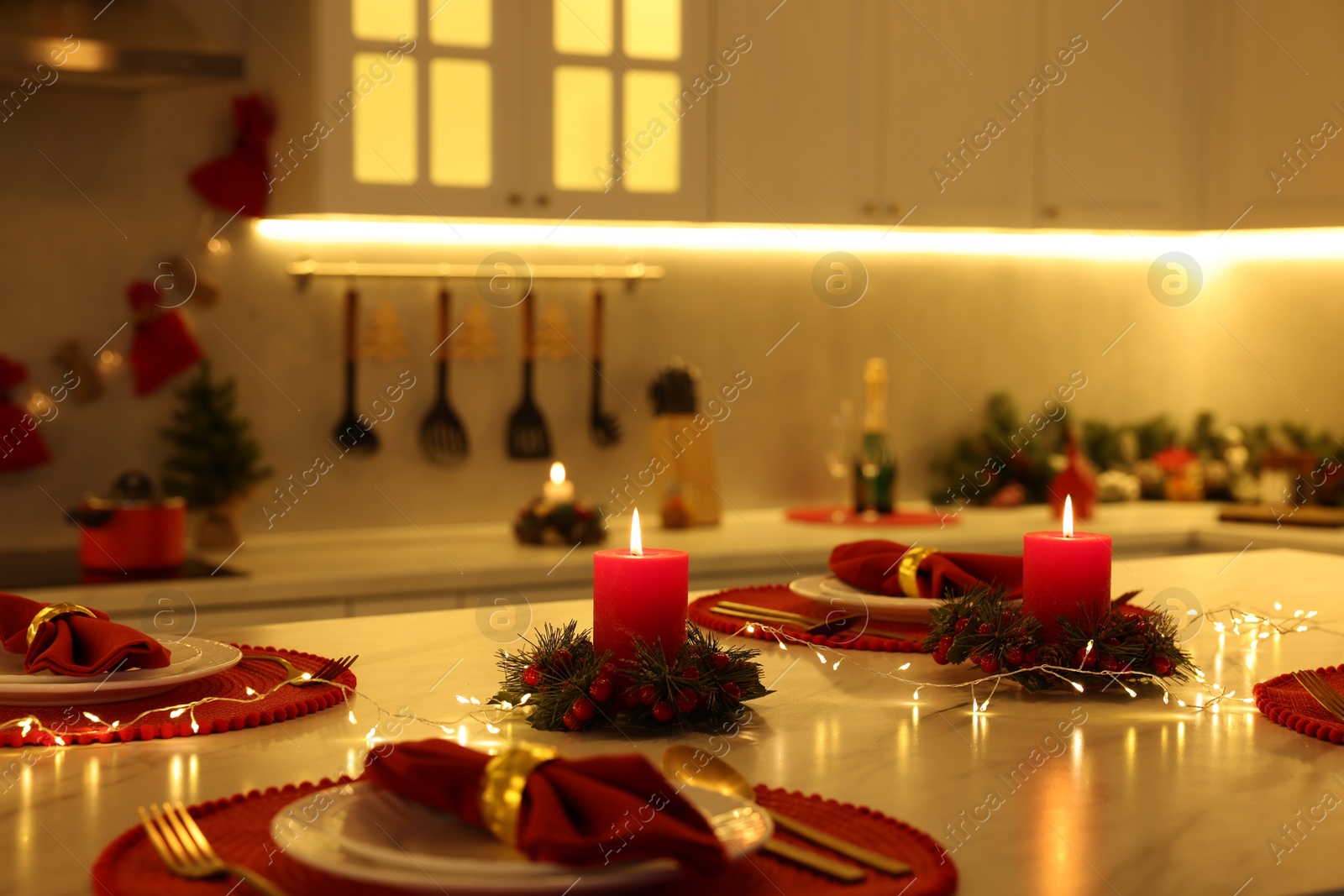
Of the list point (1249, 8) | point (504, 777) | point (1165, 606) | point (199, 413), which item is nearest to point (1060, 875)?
point (504, 777)

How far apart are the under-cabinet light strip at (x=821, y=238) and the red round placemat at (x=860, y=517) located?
23.9 inches

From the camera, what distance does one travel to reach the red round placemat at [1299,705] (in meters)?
0.92

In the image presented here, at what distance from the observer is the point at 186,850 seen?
67 cm

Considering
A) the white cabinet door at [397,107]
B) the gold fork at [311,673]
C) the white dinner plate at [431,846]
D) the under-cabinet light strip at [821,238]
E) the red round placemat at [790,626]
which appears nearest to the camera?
the white dinner plate at [431,846]

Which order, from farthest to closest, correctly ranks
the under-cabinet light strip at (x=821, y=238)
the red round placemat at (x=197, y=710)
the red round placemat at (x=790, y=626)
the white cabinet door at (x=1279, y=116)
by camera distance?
the white cabinet door at (x=1279, y=116)
the under-cabinet light strip at (x=821, y=238)
the red round placemat at (x=790, y=626)
the red round placemat at (x=197, y=710)

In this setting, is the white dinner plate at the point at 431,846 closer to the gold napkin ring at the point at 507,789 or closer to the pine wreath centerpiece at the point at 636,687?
the gold napkin ring at the point at 507,789

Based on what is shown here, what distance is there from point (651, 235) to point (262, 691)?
215 centimetres

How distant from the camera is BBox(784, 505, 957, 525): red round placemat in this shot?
118 inches

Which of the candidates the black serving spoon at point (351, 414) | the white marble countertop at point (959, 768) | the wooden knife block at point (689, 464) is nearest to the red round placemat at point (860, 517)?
the wooden knife block at point (689, 464)

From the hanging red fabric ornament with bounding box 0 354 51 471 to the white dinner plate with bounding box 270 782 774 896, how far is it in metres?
2.12

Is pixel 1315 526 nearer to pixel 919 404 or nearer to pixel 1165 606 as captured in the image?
pixel 919 404

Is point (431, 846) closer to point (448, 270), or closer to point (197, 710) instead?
point (197, 710)

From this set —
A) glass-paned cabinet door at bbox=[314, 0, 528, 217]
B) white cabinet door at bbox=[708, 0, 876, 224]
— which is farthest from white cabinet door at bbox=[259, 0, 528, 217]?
white cabinet door at bbox=[708, 0, 876, 224]

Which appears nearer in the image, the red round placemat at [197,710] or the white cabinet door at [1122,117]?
the red round placemat at [197,710]
